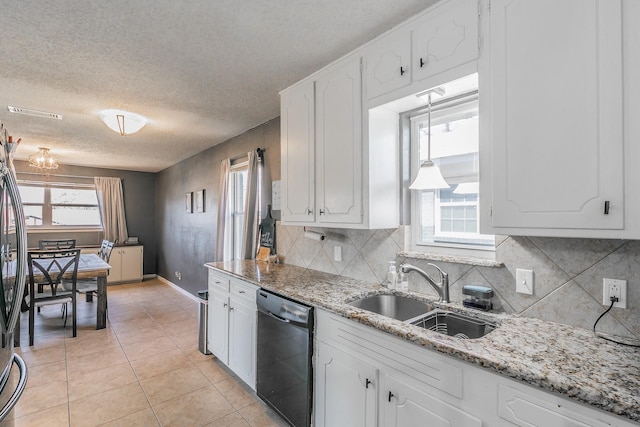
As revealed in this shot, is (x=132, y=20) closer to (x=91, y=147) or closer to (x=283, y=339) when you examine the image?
(x=283, y=339)

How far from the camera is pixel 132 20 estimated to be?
172 centimetres

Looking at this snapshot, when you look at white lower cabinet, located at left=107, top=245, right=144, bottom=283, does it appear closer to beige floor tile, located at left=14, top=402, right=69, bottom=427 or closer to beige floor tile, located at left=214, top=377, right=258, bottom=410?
beige floor tile, located at left=14, top=402, right=69, bottom=427

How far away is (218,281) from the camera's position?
2.88m

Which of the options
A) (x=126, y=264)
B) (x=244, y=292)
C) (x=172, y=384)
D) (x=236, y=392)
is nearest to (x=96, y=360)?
(x=172, y=384)

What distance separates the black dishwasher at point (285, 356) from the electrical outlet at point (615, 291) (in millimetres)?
1345

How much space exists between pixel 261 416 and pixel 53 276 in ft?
10.2

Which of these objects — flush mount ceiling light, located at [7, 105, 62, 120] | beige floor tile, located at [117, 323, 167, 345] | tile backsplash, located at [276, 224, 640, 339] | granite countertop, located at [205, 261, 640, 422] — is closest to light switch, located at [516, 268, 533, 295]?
tile backsplash, located at [276, 224, 640, 339]

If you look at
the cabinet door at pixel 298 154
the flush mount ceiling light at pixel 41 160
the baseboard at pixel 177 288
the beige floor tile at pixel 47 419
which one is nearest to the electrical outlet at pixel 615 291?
the cabinet door at pixel 298 154

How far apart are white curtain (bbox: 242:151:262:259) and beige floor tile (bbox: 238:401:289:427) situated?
59.0 inches

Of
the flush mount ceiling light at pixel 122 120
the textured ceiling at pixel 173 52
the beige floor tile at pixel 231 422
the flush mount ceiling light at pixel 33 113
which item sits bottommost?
the beige floor tile at pixel 231 422

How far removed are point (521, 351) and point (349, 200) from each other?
1216 mm

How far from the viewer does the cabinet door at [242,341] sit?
7.81ft

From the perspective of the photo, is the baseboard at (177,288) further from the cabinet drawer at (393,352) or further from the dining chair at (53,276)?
the cabinet drawer at (393,352)

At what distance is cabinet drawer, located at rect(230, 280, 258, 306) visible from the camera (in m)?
2.36
